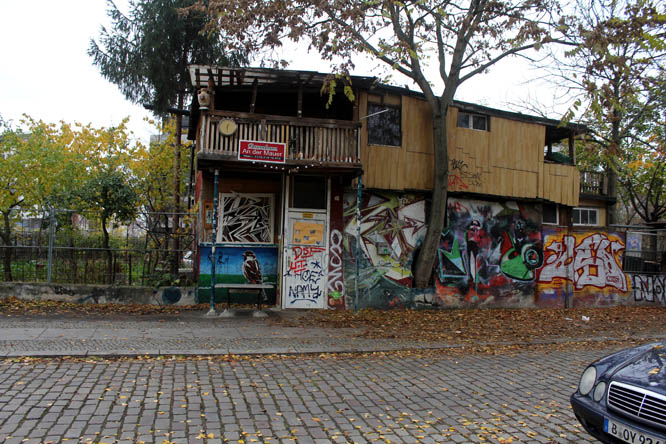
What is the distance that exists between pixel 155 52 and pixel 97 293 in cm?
1046

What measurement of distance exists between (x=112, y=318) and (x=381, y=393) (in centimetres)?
679

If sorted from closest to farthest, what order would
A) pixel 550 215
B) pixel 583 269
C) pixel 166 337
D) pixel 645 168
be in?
pixel 166 337, pixel 583 269, pixel 550 215, pixel 645 168

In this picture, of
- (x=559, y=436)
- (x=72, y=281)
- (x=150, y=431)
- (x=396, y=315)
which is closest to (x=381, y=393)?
(x=559, y=436)

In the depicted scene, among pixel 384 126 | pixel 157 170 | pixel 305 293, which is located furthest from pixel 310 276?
pixel 157 170

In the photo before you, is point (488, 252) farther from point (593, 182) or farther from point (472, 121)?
point (593, 182)

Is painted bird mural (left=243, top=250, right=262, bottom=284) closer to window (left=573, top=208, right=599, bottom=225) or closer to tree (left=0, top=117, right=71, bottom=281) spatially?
tree (left=0, top=117, right=71, bottom=281)

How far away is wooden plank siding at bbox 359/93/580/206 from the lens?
13352 millimetres

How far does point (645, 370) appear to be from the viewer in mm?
3826

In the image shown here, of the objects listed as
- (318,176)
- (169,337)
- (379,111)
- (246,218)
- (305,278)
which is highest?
(379,111)

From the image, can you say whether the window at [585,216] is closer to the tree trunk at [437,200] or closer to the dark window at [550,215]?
the dark window at [550,215]

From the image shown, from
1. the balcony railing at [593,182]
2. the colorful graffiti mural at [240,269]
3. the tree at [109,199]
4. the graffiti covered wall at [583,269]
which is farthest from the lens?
the balcony railing at [593,182]

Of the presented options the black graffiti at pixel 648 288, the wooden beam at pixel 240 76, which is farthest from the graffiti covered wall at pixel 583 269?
the wooden beam at pixel 240 76

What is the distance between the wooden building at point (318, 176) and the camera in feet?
37.9

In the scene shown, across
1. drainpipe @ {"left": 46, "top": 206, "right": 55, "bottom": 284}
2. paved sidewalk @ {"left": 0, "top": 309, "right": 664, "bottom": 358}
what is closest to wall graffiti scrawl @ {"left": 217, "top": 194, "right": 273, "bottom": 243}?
paved sidewalk @ {"left": 0, "top": 309, "right": 664, "bottom": 358}
